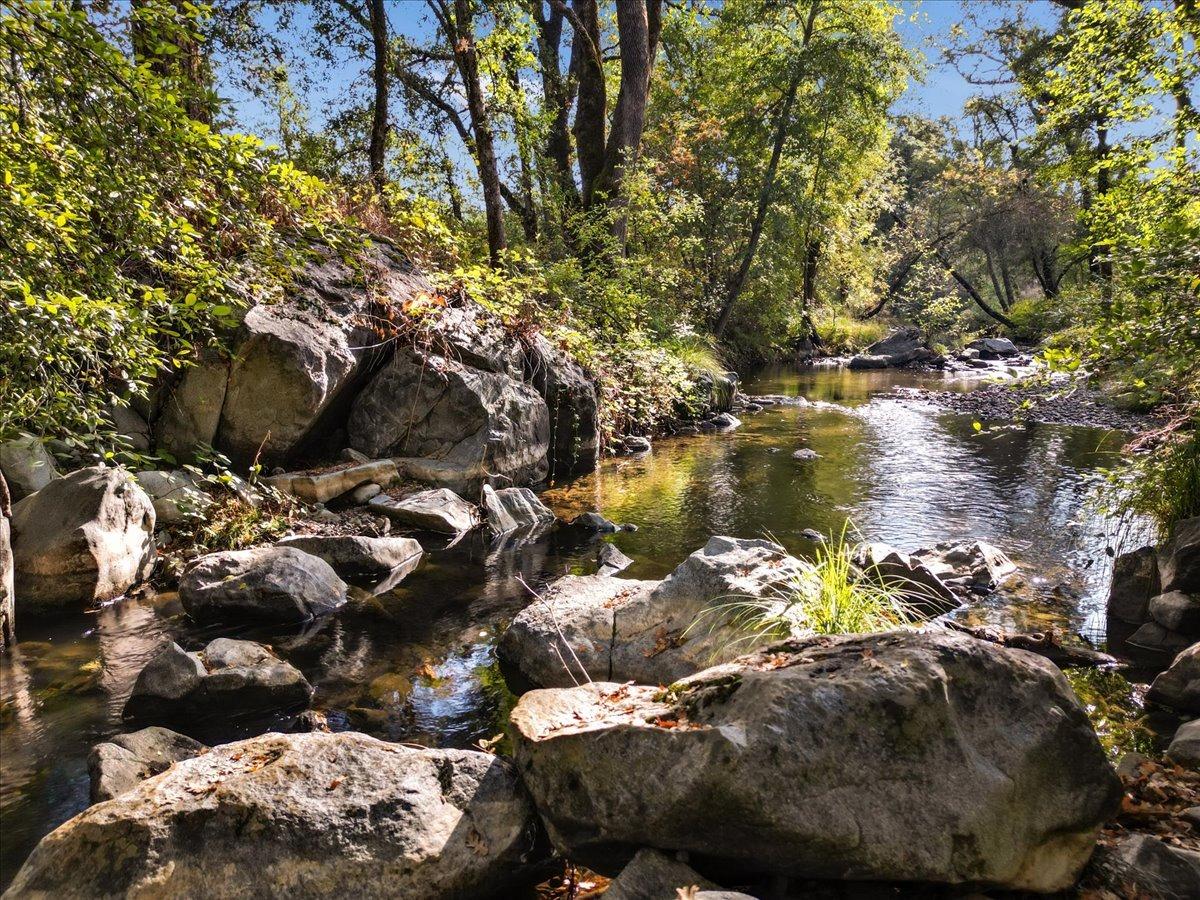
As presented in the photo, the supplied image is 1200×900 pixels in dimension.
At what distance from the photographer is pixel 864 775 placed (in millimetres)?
2832

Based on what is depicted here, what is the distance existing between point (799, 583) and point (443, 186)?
698 inches

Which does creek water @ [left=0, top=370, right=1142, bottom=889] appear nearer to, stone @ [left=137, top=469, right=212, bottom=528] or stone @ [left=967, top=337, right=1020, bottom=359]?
stone @ [left=137, top=469, right=212, bottom=528]

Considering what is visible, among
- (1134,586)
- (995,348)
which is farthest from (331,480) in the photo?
(995,348)

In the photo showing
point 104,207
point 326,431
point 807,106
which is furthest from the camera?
point 807,106

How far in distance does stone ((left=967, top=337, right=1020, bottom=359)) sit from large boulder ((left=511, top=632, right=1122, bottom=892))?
35.1m

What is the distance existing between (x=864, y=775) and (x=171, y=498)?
7.72 m

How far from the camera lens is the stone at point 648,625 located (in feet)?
16.9

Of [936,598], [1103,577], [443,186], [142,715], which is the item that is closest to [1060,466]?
[1103,577]

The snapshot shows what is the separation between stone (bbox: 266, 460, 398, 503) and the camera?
29.7 feet

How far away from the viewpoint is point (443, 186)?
64.4ft

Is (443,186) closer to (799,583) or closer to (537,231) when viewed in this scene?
(537,231)

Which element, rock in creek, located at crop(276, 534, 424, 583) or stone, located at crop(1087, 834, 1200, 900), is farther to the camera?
rock in creek, located at crop(276, 534, 424, 583)

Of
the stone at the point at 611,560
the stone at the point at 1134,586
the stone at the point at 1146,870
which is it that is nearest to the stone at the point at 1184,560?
the stone at the point at 1134,586

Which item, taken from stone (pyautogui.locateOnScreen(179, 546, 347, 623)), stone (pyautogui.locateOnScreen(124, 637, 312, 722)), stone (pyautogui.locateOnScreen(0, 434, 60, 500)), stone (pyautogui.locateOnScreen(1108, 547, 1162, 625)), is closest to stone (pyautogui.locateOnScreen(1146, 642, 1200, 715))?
stone (pyautogui.locateOnScreen(1108, 547, 1162, 625))
